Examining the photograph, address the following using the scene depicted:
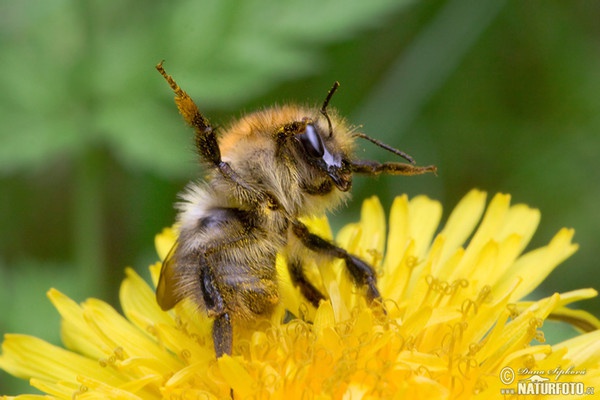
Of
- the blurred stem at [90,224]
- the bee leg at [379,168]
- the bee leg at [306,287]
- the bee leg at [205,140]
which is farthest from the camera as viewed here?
the blurred stem at [90,224]

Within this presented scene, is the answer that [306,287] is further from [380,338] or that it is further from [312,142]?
[312,142]

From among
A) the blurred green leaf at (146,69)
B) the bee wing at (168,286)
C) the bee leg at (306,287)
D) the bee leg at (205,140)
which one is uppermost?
the blurred green leaf at (146,69)

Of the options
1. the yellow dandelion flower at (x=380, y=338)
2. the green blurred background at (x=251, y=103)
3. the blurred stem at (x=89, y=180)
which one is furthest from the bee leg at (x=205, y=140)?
the blurred stem at (x=89, y=180)

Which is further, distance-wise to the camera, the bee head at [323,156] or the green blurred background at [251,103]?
the green blurred background at [251,103]

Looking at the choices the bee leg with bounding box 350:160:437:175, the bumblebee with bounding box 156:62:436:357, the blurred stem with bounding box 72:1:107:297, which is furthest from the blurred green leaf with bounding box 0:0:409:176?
the bee leg with bounding box 350:160:437:175

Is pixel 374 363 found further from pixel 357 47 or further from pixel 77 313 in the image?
pixel 357 47

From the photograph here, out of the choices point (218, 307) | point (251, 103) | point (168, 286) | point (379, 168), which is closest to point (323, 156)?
point (379, 168)

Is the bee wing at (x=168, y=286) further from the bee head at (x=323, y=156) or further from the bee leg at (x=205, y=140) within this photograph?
the bee head at (x=323, y=156)

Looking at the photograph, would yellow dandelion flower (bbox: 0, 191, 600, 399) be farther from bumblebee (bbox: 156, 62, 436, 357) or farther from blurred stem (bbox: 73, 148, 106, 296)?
blurred stem (bbox: 73, 148, 106, 296)
